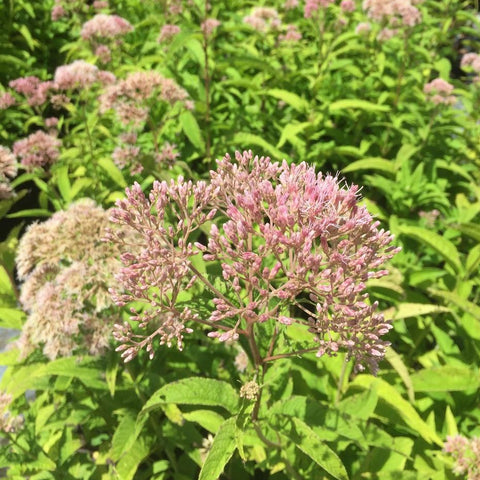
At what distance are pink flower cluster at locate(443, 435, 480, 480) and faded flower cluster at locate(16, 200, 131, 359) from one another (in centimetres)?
205

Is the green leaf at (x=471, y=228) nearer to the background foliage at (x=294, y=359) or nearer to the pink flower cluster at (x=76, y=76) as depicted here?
the background foliage at (x=294, y=359)

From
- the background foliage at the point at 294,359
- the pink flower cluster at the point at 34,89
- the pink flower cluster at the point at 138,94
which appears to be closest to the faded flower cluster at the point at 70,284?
the background foliage at the point at 294,359

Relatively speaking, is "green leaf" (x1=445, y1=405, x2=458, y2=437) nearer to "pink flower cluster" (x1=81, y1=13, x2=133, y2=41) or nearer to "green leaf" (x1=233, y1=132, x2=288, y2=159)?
"green leaf" (x1=233, y1=132, x2=288, y2=159)

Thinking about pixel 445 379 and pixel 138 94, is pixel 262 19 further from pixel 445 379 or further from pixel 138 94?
pixel 445 379

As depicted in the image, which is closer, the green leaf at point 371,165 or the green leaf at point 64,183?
the green leaf at point 64,183

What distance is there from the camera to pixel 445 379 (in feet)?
8.96

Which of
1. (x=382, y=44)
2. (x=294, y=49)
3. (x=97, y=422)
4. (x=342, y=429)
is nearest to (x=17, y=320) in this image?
(x=97, y=422)

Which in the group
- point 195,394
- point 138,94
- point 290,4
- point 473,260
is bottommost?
point 473,260

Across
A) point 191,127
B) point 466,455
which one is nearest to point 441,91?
point 191,127

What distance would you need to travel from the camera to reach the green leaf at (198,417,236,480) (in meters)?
1.58

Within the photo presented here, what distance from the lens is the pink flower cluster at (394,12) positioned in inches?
180

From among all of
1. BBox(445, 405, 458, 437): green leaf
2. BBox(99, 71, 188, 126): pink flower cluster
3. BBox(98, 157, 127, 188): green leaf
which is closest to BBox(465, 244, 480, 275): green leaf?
BBox(445, 405, 458, 437): green leaf

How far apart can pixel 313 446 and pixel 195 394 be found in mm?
531

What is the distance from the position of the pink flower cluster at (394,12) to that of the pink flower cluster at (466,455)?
4101mm
